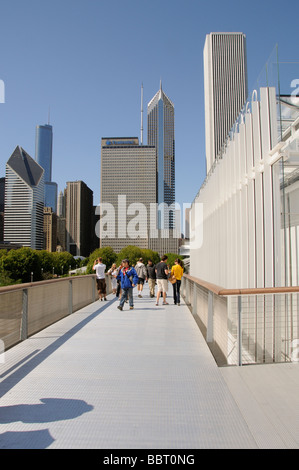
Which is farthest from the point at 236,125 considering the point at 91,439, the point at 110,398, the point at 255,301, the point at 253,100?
the point at 91,439

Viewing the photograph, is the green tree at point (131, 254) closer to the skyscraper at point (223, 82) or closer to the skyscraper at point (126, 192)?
the skyscraper at point (223, 82)

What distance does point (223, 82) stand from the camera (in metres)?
135

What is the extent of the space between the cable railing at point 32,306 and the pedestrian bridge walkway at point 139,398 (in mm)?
270

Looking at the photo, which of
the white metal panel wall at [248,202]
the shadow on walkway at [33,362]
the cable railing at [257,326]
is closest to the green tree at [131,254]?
the white metal panel wall at [248,202]

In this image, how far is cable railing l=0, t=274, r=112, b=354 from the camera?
594 cm

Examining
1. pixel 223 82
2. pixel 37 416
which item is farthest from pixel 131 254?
pixel 37 416

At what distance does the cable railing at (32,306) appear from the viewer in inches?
234

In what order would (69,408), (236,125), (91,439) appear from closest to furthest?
(91,439)
(69,408)
(236,125)

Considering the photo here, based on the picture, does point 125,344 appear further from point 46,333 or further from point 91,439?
point 91,439

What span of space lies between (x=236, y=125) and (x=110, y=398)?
6365mm

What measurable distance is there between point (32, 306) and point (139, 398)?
3.74 metres

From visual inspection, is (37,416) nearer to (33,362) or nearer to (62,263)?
(33,362)

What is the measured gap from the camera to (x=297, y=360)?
5234mm
